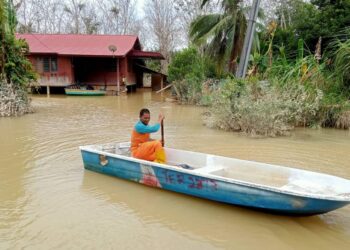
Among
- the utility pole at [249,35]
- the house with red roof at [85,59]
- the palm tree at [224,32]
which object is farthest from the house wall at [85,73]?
the utility pole at [249,35]

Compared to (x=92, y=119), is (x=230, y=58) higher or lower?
higher

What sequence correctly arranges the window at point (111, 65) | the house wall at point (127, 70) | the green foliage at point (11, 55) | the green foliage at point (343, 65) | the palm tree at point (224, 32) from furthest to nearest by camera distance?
the window at point (111, 65)
the house wall at point (127, 70)
the palm tree at point (224, 32)
the green foliage at point (11, 55)
the green foliage at point (343, 65)

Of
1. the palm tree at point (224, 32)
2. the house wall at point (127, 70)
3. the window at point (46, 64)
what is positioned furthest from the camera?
the house wall at point (127, 70)

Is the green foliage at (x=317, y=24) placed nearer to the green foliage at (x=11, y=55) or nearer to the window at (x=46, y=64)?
the green foliage at (x=11, y=55)

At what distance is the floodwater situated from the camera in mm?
4641

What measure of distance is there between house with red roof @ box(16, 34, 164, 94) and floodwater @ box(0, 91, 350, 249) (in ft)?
52.2

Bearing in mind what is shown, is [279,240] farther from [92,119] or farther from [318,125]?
[92,119]

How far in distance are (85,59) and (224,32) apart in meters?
11.6

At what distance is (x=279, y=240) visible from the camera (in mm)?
4645

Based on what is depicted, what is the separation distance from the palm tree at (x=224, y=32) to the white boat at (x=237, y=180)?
1390cm

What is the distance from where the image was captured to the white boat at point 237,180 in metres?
4.73

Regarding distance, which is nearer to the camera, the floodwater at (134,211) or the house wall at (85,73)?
the floodwater at (134,211)

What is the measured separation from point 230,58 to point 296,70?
8.75 meters

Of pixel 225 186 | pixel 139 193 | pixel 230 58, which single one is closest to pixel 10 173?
pixel 139 193
